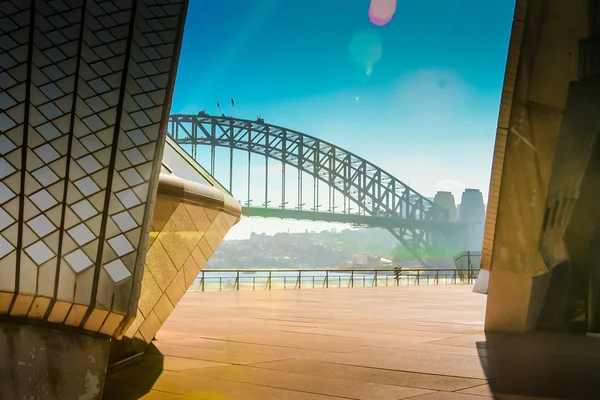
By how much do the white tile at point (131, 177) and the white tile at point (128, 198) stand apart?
5 centimetres

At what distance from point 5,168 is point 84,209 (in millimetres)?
419

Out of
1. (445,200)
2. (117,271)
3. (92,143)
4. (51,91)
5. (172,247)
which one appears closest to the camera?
(117,271)

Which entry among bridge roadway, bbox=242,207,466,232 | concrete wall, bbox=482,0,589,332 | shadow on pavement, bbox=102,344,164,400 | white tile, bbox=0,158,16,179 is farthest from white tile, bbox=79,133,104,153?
bridge roadway, bbox=242,207,466,232

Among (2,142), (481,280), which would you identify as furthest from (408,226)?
(2,142)

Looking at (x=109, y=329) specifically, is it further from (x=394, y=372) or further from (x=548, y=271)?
(x=548, y=271)

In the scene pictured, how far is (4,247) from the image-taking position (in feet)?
8.54

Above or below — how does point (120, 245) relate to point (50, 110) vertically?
below

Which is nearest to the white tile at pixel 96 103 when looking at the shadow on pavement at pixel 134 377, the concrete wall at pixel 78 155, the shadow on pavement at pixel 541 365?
the concrete wall at pixel 78 155

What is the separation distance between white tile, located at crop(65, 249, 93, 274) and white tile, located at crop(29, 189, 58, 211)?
27 cm

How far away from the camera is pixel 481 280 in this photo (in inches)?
712

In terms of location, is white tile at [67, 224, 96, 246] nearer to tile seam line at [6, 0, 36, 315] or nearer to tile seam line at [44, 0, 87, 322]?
tile seam line at [44, 0, 87, 322]

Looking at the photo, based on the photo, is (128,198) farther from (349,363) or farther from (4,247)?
(349,363)

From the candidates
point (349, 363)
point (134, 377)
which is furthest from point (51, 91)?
point (349, 363)

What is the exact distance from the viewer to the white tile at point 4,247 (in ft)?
8.47
